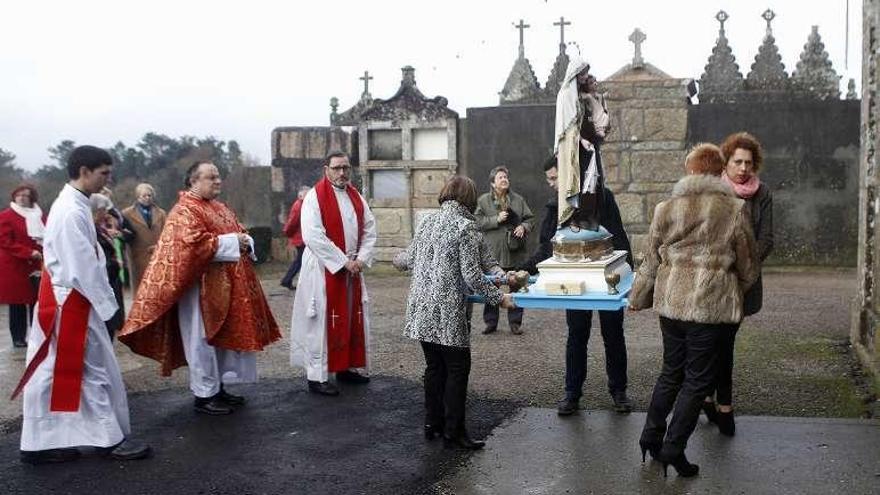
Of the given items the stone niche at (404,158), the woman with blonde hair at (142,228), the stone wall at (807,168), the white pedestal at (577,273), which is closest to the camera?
the white pedestal at (577,273)

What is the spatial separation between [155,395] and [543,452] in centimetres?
295

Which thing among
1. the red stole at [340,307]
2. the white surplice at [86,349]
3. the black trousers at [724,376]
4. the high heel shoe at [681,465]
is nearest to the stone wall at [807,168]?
the red stole at [340,307]

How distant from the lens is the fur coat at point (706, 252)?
419 cm

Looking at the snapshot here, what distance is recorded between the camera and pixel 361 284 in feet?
21.0

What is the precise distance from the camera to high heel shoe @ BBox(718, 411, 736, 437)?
487cm

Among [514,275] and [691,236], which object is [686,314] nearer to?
[691,236]

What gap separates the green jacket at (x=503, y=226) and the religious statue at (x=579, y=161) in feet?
8.93

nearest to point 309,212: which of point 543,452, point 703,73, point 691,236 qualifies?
point 543,452

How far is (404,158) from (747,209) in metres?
9.36

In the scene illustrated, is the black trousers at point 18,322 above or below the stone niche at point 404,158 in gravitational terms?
below

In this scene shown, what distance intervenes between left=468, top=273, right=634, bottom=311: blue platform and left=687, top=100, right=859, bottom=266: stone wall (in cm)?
832

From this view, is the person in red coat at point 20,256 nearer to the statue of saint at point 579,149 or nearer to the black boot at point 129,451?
the black boot at point 129,451

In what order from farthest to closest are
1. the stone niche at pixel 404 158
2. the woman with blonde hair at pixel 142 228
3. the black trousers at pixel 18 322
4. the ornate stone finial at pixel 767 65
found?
1. the ornate stone finial at pixel 767 65
2. the stone niche at pixel 404 158
3. the woman with blonde hair at pixel 142 228
4. the black trousers at pixel 18 322

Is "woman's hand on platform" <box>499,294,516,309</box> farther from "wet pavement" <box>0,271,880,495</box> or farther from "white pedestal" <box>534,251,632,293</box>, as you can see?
"wet pavement" <box>0,271,880,495</box>
